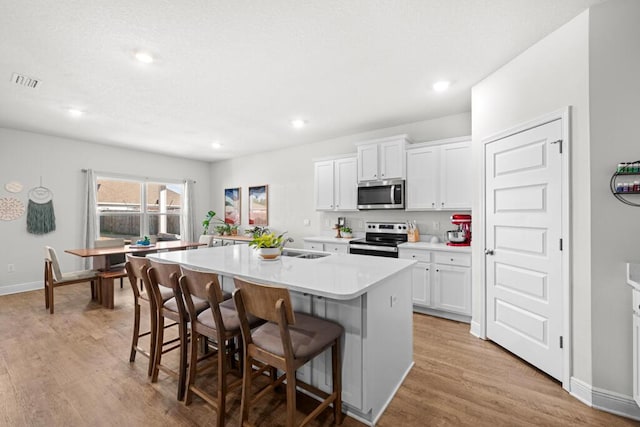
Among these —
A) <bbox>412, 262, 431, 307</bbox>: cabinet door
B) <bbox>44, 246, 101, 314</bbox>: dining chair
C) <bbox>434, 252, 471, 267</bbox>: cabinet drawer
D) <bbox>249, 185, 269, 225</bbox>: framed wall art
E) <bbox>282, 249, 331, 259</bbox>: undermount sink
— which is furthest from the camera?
<bbox>249, 185, 269, 225</bbox>: framed wall art

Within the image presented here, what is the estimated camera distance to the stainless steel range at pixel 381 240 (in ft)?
12.5

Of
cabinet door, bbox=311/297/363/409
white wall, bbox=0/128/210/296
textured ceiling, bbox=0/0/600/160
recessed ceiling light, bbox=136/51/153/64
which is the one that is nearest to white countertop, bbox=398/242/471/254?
textured ceiling, bbox=0/0/600/160

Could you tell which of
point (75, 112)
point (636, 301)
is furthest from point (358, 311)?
point (75, 112)

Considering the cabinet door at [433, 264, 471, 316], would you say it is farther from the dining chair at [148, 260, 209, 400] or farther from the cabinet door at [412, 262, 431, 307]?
the dining chair at [148, 260, 209, 400]

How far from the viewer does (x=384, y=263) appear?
2.24 metres

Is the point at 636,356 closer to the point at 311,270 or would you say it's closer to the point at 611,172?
the point at 611,172

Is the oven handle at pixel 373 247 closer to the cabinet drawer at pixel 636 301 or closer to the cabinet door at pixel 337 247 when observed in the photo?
the cabinet door at pixel 337 247

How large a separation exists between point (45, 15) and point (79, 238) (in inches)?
179

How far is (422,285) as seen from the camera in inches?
139

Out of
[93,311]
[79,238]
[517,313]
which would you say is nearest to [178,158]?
[79,238]

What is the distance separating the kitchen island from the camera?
1651 mm

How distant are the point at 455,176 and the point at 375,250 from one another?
1410 millimetres

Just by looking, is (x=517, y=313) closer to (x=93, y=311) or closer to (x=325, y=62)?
(x=325, y=62)

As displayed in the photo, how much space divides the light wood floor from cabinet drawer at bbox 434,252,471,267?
76 centimetres
